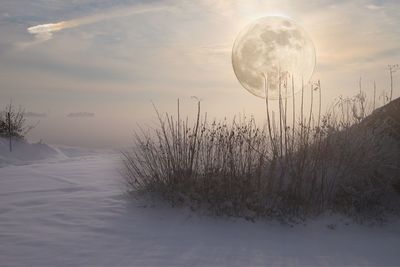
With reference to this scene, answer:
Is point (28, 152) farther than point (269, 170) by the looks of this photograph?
Yes

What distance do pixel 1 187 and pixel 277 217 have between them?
5059mm

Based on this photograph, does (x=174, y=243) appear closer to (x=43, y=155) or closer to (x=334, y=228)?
(x=334, y=228)

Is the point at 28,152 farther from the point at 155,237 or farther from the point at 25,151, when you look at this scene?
the point at 155,237

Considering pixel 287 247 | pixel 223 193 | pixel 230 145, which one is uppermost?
pixel 230 145

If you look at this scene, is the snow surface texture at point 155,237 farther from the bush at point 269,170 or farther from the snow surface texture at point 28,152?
the snow surface texture at point 28,152

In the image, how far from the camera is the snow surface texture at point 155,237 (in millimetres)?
4629

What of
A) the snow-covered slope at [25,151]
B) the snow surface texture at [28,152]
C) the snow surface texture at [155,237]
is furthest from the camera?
the snow-covered slope at [25,151]

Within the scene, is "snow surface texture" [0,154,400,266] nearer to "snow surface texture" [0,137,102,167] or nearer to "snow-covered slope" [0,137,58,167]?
"snow surface texture" [0,137,102,167]

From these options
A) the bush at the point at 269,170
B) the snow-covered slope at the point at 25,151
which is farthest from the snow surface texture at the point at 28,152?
the bush at the point at 269,170

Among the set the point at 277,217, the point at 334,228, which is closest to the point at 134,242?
the point at 277,217

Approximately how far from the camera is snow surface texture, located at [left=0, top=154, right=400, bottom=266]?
4629mm

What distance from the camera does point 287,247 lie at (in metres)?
5.41

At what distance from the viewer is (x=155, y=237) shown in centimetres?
537

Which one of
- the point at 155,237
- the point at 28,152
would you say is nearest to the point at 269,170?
the point at 155,237
